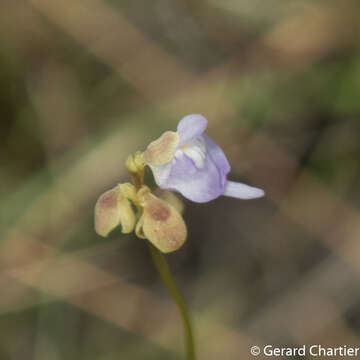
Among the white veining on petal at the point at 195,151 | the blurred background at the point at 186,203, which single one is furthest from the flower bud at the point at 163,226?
the blurred background at the point at 186,203

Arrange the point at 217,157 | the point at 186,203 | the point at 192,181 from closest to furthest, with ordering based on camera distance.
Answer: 1. the point at 192,181
2. the point at 217,157
3. the point at 186,203

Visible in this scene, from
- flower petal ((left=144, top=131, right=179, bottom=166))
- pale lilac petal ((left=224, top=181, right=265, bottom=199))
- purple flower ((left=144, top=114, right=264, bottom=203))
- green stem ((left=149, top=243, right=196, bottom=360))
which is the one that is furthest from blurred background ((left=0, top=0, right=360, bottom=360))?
flower petal ((left=144, top=131, right=179, bottom=166))

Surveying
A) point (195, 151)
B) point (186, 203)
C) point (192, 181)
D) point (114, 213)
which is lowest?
point (114, 213)

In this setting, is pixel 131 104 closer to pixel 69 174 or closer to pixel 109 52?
pixel 109 52

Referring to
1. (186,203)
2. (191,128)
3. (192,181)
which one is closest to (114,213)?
(192,181)

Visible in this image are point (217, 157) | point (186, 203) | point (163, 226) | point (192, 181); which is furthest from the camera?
point (186, 203)

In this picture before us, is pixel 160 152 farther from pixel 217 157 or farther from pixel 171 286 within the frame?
pixel 171 286

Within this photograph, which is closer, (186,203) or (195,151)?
(195,151)
